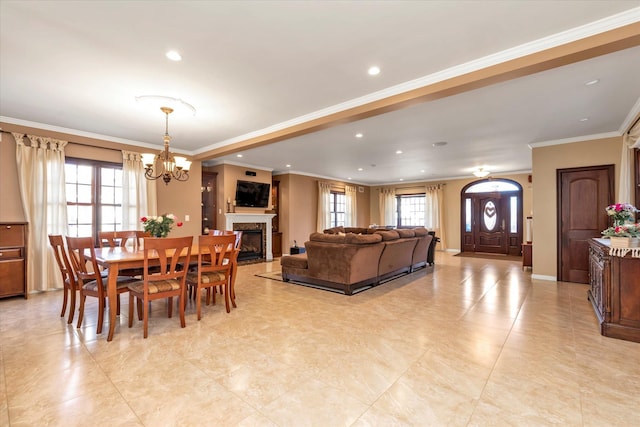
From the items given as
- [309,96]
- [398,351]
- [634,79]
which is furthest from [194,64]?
[634,79]

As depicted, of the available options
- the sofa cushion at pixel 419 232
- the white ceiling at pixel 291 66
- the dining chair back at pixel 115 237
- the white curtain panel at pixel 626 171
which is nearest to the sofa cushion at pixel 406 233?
the sofa cushion at pixel 419 232

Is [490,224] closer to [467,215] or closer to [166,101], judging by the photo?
[467,215]

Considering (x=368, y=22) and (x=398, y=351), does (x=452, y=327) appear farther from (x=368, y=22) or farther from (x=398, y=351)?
(x=368, y=22)

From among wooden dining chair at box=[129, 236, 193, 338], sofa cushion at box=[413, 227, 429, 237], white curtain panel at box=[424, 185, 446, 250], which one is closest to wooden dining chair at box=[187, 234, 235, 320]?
wooden dining chair at box=[129, 236, 193, 338]

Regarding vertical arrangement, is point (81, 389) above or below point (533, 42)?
below

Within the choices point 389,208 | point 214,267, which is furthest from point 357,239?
point 389,208

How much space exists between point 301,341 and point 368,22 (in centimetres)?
280

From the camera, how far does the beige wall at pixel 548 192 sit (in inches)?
209

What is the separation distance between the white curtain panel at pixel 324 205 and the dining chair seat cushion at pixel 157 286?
698cm

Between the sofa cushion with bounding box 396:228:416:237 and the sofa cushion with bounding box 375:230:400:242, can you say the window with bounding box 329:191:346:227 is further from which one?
the sofa cushion with bounding box 375:230:400:242

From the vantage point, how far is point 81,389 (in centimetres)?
202

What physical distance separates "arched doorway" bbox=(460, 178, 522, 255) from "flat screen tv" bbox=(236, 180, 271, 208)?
22.3 feet

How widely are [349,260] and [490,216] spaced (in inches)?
296

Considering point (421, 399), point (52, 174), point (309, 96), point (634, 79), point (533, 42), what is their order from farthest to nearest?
point (52, 174) → point (309, 96) → point (634, 79) → point (533, 42) → point (421, 399)
